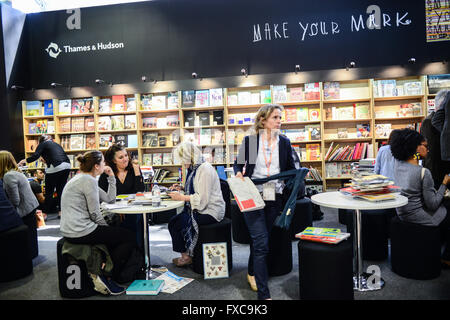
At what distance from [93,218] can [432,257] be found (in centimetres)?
290

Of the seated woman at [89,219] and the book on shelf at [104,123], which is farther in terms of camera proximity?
the book on shelf at [104,123]

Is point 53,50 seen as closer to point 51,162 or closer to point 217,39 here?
point 51,162

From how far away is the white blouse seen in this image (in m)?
2.92

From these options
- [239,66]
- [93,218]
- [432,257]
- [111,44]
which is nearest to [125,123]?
[111,44]

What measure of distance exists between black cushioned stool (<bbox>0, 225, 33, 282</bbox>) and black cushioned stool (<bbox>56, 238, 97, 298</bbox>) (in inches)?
27.2

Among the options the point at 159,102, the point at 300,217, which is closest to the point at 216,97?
the point at 159,102

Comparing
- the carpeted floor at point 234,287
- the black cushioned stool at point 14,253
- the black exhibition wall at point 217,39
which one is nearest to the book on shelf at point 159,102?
the black exhibition wall at point 217,39

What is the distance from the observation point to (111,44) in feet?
22.6

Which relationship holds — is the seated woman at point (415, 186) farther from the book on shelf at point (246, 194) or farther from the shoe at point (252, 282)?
the shoe at point (252, 282)

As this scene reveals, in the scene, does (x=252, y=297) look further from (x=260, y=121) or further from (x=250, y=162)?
(x=260, y=121)

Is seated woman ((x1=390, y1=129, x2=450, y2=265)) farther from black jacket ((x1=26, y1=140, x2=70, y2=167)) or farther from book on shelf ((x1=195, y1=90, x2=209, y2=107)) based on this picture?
black jacket ((x1=26, y1=140, x2=70, y2=167))

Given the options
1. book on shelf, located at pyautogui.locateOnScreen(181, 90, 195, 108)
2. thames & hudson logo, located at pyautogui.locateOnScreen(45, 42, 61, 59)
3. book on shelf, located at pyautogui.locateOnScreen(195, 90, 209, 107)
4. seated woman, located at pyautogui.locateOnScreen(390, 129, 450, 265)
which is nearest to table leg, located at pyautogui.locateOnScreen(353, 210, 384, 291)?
seated woman, located at pyautogui.locateOnScreen(390, 129, 450, 265)

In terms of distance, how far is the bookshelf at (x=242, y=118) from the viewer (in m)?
5.81

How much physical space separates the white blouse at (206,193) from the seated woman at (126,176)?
94cm
